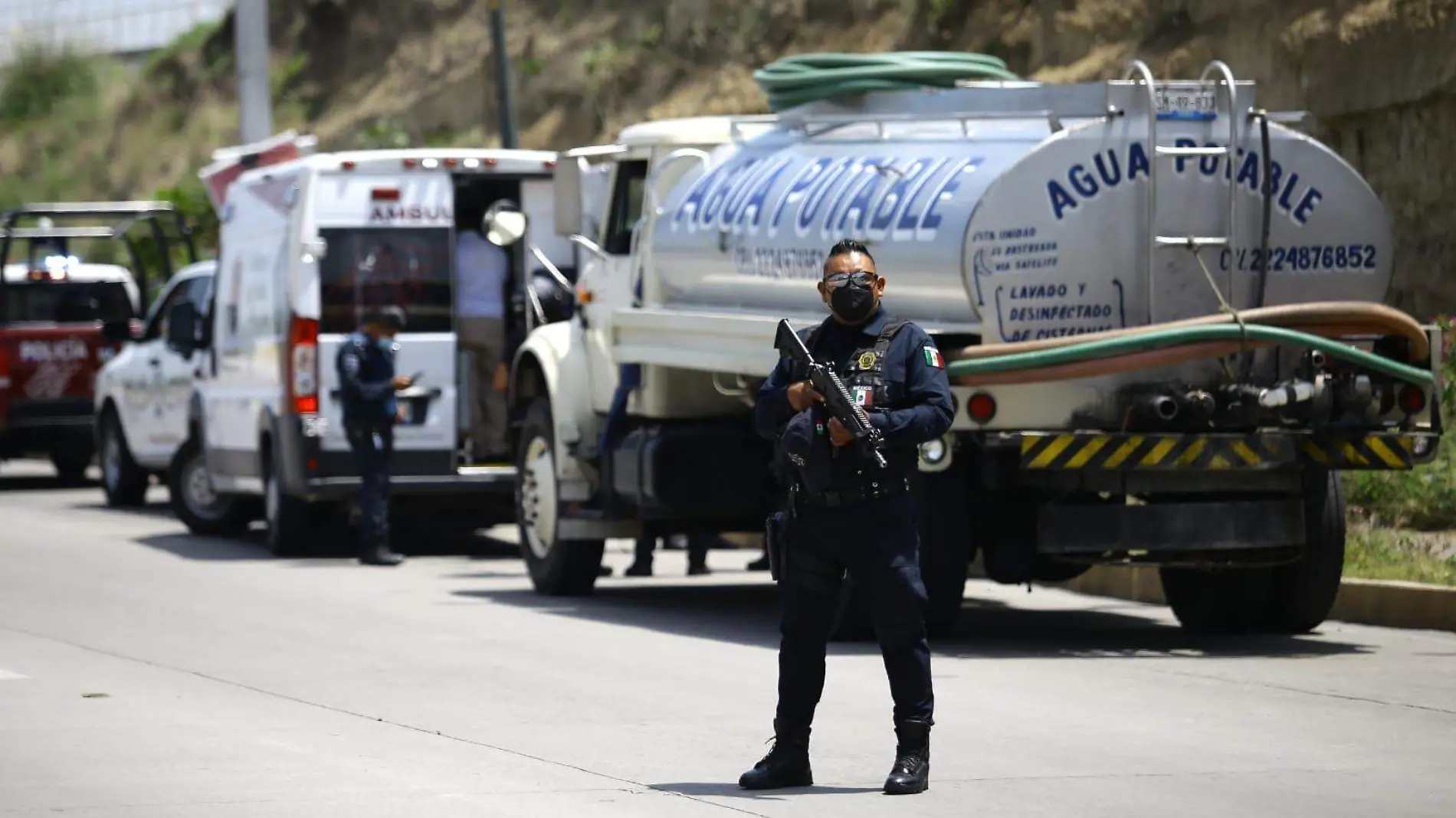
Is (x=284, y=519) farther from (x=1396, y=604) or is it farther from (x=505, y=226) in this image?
(x=1396, y=604)

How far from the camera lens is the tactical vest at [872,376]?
8039mm

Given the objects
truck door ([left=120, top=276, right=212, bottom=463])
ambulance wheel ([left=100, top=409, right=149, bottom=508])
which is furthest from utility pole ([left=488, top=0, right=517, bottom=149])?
ambulance wheel ([left=100, top=409, right=149, bottom=508])

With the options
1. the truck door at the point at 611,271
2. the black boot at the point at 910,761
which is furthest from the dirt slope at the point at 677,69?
the black boot at the point at 910,761

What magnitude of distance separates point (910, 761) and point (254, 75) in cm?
2175

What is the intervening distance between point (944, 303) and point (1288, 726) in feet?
10.0

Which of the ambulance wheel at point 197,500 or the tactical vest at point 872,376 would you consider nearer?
the tactical vest at point 872,376

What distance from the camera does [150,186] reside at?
49969 mm

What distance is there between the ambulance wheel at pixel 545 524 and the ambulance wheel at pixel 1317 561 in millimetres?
4173

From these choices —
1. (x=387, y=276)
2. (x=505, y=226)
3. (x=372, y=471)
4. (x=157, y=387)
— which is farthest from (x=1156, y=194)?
(x=157, y=387)

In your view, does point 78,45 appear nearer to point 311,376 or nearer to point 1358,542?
point 311,376

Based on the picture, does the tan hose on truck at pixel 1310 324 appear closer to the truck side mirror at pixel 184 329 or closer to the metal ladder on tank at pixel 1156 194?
the metal ladder on tank at pixel 1156 194

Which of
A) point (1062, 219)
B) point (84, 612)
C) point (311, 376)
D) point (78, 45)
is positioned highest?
point (78, 45)

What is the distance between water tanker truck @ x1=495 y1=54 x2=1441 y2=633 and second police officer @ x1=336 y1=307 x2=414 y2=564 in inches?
150

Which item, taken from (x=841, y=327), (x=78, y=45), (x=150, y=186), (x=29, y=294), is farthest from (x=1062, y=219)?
(x=78, y=45)
